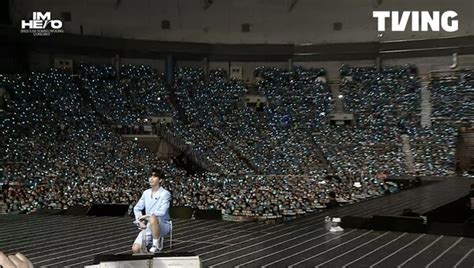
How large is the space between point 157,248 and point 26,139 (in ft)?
59.6

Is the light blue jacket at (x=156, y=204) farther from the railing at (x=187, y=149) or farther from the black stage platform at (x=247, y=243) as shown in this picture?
the railing at (x=187, y=149)

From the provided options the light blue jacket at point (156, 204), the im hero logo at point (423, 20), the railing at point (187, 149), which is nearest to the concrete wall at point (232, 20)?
the im hero logo at point (423, 20)

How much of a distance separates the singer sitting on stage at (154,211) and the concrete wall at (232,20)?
2503 cm

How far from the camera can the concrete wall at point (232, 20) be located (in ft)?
98.3

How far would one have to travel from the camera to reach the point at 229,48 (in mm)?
30453

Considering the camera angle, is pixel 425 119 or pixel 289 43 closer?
pixel 425 119

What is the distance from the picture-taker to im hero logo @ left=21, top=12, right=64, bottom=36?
26.8 meters

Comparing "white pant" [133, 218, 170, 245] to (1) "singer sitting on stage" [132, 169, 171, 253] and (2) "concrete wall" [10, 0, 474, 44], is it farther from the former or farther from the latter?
(2) "concrete wall" [10, 0, 474, 44]

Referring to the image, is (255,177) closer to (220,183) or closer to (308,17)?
(220,183)

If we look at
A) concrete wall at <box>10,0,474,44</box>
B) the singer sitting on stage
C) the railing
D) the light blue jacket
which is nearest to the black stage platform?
the singer sitting on stage

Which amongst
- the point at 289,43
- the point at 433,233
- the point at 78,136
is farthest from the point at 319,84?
the point at 433,233

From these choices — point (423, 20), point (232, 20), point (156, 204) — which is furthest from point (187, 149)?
point (156, 204)

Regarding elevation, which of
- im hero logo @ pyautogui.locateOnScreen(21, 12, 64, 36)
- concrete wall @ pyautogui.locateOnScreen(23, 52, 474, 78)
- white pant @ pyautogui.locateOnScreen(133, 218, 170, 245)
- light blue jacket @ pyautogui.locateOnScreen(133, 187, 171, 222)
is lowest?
white pant @ pyautogui.locateOnScreen(133, 218, 170, 245)

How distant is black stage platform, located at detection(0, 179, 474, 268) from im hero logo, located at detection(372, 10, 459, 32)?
19.4m
